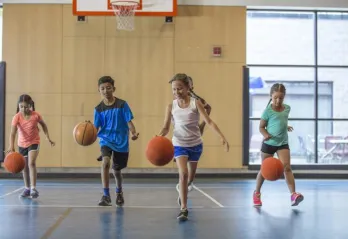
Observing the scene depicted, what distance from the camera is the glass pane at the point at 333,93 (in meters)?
12.9

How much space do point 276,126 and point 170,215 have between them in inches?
72.0

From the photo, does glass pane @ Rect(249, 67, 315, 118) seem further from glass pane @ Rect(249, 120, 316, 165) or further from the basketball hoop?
the basketball hoop

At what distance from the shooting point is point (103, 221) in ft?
18.0

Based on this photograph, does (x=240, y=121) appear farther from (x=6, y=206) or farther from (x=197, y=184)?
(x=6, y=206)

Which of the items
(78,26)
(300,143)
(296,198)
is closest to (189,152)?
(296,198)

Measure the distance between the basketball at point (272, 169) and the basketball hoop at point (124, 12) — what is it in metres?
6.08

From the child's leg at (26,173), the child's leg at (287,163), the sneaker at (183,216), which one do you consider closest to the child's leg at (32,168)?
the child's leg at (26,173)

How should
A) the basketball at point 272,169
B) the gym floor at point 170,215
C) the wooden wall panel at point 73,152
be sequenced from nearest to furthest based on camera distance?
the gym floor at point 170,215, the basketball at point 272,169, the wooden wall panel at point 73,152

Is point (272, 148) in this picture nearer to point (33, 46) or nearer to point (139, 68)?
point (139, 68)

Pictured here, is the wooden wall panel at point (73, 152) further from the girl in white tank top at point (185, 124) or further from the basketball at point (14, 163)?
the girl in white tank top at point (185, 124)

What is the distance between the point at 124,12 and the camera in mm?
11383

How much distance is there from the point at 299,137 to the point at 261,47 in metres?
2.42

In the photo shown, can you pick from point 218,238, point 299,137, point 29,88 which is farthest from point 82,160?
point 218,238

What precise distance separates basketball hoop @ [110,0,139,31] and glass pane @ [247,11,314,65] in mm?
3044
